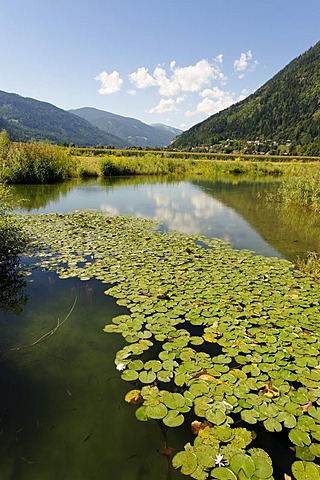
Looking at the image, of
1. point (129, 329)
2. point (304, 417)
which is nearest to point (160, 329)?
point (129, 329)

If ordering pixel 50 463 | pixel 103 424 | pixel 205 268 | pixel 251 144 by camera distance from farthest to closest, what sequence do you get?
pixel 251 144
pixel 205 268
pixel 103 424
pixel 50 463

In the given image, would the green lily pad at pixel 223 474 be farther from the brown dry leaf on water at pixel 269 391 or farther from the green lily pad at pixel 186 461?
the brown dry leaf on water at pixel 269 391

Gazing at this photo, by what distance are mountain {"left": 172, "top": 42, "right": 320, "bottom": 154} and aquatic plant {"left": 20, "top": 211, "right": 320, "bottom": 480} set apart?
4830 inches

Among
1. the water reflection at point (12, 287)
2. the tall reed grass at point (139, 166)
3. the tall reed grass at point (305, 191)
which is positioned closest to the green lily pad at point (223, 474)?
the water reflection at point (12, 287)

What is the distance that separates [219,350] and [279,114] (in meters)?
156

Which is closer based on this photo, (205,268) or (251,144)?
(205,268)

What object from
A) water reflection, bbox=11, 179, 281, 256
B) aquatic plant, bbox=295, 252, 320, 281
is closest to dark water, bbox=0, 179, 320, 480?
aquatic plant, bbox=295, 252, 320, 281

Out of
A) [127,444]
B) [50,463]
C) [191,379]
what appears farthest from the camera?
[191,379]

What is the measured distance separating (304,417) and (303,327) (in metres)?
1.55

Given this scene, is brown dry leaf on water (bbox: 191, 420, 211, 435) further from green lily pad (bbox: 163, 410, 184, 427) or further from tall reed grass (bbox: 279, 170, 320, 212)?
tall reed grass (bbox: 279, 170, 320, 212)

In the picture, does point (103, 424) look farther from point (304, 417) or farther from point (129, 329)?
point (304, 417)

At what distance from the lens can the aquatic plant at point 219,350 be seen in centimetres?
218

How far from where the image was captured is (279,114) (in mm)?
135500

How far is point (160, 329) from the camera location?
3646 mm
